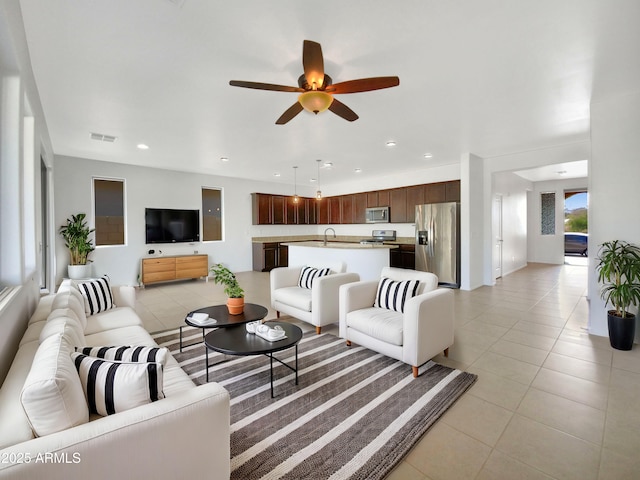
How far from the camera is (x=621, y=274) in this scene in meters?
3.05

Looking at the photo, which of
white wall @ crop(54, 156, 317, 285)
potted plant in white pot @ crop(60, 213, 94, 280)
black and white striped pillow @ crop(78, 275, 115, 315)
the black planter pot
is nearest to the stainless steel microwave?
white wall @ crop(54, 156, 317, 285)

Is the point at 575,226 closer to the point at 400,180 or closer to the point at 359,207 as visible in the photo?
the point at 400,180

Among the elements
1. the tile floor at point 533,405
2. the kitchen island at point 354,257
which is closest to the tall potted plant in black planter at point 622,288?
the tile floor at point 533,405

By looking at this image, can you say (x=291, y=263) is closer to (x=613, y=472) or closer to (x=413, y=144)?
(x=413, y=144)

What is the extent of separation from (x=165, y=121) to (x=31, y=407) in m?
3.62

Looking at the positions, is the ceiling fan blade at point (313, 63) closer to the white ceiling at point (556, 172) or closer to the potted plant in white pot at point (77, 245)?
the potted plant in white pot at point (77, 245)

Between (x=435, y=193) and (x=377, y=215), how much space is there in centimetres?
168

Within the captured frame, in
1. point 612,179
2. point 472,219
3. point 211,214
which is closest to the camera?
point 612,179

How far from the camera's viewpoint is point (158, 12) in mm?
1934

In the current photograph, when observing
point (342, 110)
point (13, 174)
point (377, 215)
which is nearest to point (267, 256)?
point (377, 215)

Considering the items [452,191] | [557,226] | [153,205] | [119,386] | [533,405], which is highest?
[452,191]

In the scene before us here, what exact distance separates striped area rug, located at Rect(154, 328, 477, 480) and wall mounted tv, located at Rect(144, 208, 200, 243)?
4283mm

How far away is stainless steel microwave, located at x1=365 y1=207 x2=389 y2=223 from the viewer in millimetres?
7785

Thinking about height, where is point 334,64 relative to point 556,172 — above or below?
below
